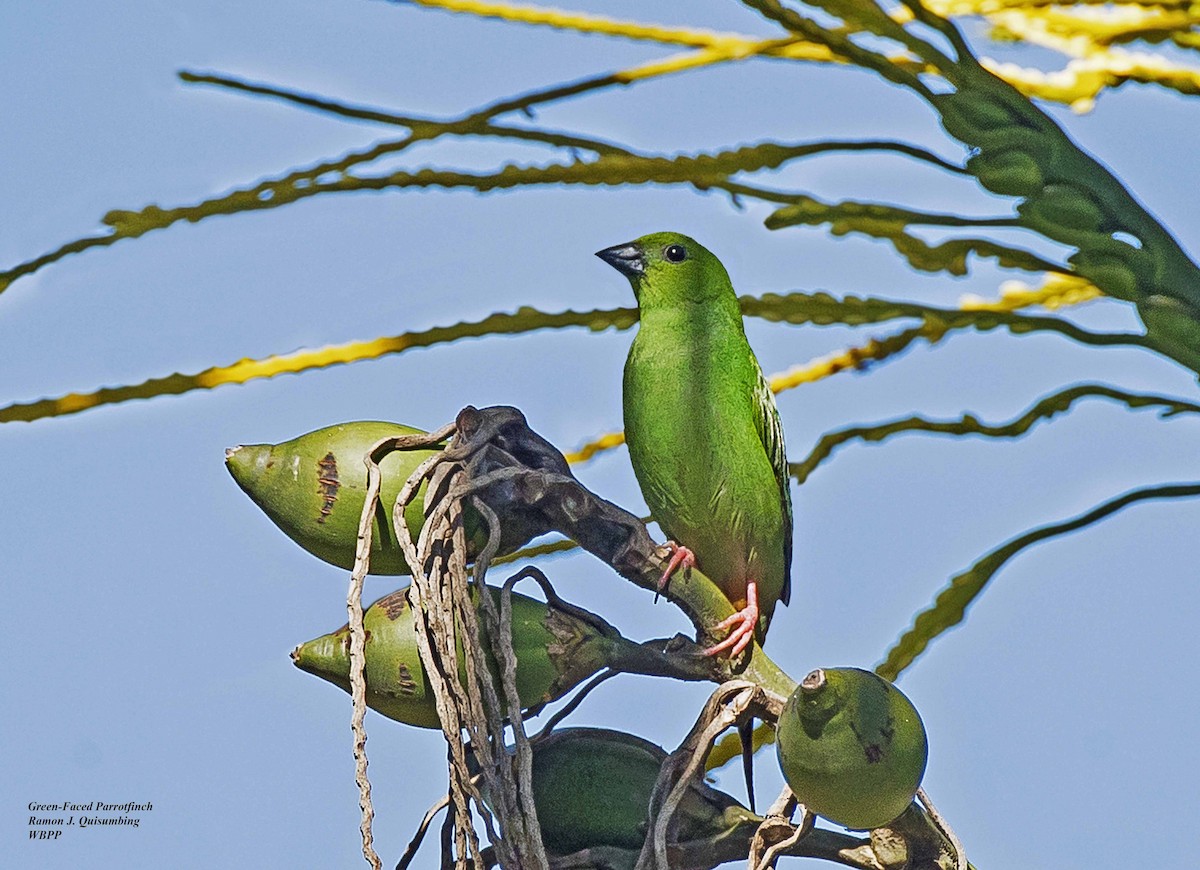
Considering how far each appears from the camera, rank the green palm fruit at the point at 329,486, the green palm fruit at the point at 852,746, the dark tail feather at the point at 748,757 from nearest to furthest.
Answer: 1. the green palm fruit at the point at 852,746
2. the green palm fruit at the point at 329,486
3. the dark tail feather at the point at 748,757

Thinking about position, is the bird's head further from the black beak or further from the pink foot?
the pink foot

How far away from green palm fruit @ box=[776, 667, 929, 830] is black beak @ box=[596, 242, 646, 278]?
2.02ft

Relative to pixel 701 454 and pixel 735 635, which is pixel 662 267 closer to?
pixel 701 454

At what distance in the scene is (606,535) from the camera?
86 centimetres

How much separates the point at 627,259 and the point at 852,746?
0.66m

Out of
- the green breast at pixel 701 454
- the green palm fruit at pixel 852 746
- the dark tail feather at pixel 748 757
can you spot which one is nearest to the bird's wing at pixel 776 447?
the green breast at pixel 701 454

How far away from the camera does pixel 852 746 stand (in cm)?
74

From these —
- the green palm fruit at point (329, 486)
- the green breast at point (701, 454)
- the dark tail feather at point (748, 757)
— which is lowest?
the dark tail feather at point (748, 757)

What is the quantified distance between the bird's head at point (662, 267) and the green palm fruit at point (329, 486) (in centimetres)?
49

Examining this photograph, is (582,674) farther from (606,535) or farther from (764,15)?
(764,15)

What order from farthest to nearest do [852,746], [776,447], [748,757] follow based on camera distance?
[776,447]
[748,757]
[852,746]

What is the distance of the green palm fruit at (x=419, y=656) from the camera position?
2.68 feet

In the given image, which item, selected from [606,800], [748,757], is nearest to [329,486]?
[606,800]

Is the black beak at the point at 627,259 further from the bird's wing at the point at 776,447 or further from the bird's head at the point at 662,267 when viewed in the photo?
the bird's wing at the point at 776,447
